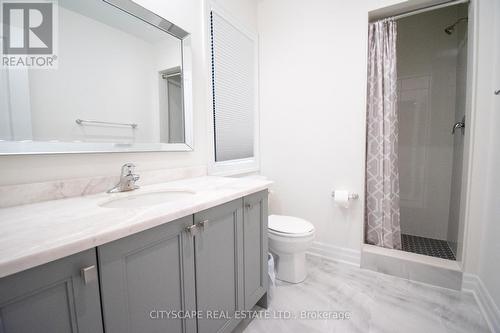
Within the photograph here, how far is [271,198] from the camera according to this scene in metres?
2.41

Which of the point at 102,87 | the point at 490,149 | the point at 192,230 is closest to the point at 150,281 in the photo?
the point at 192,230

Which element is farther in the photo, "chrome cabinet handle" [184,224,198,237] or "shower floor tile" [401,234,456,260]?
"shower floor tile" [401,234,456,260]

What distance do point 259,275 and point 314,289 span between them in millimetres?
586

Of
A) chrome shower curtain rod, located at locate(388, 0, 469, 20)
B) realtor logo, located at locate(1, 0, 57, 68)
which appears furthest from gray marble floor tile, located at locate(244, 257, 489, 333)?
chrome shower curtain rod, located at locate(388, 0, 469, 20)

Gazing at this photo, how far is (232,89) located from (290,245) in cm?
145

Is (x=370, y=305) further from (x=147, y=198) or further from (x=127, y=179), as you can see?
(x=127, y=179)

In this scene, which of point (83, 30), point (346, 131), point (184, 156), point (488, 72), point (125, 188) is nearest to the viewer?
point (83, 30)

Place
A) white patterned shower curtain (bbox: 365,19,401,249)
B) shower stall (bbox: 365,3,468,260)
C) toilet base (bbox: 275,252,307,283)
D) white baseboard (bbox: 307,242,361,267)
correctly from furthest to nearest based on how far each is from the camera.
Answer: shower stall (bbox: 365,3,468,260) → white baseboard (bbox: 307,242,361,267) → white patterned shower curtain (bbox: 365,19,401,249) → toilet base (bbox: 275,252,307,283)

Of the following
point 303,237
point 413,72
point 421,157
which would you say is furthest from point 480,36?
point 303,237

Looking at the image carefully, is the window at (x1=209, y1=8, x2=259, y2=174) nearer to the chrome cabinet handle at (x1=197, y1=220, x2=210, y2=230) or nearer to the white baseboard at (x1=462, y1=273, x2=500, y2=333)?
the chrome cabinet handle at (x1=197, y1=220, x2=210, y2=230)

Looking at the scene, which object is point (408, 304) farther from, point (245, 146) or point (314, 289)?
point (245, 146)

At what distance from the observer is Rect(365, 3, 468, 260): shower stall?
7.32 feet

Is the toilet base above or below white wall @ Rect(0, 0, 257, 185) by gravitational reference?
below

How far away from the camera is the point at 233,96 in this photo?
2039mm
